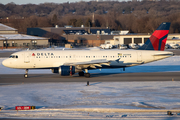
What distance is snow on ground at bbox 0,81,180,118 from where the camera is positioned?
730 inches

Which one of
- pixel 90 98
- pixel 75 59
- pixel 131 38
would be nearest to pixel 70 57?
pixel 75 59

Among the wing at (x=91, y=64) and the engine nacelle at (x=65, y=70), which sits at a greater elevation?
the wing at (x=91, y=64)

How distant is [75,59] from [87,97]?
12.4 m

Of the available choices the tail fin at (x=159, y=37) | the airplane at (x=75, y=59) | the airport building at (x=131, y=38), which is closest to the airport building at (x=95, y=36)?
the airport building at (x=131, y=38)

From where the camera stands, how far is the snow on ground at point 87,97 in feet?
60.8

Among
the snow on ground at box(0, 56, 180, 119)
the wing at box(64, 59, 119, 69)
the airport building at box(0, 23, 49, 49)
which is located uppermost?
the airport building at box(0, 23, 49, 49)

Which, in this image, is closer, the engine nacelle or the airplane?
the engine nacelle

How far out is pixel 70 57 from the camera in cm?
3394

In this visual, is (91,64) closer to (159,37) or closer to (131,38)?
(159,37)

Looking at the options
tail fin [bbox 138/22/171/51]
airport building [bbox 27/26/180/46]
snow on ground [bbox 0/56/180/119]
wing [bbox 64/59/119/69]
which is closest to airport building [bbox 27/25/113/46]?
airport building [bbox 27/26/180/46]

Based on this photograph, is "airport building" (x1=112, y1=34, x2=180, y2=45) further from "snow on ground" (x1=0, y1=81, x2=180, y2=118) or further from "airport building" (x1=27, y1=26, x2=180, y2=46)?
"snow on ground" (x1=0, y1=81, x2=180, y2=118)

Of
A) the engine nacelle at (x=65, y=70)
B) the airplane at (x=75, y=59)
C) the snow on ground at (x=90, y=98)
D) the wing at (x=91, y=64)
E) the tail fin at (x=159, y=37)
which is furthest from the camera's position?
the tail fin at (x=159, y=37)

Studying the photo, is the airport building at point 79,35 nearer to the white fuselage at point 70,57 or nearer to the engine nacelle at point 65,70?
the white fuselage at point 70,57

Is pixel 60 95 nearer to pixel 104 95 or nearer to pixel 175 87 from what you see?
pixel 104 95
